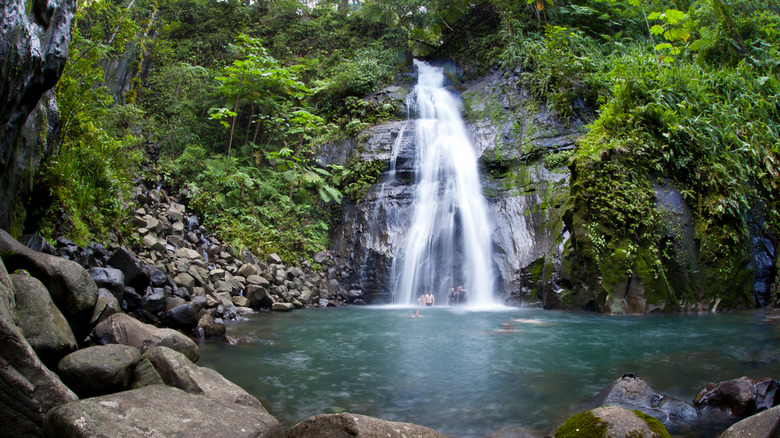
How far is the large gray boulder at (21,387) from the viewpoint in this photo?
9.17 feet

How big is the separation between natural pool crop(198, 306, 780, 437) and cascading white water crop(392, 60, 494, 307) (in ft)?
12.2

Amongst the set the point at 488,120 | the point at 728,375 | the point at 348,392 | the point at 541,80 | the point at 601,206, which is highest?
the point at 541,80

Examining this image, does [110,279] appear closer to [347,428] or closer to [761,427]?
[347,428]

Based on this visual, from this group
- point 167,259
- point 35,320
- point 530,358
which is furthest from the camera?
point 167,259

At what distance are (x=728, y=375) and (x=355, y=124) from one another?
13.7 meters

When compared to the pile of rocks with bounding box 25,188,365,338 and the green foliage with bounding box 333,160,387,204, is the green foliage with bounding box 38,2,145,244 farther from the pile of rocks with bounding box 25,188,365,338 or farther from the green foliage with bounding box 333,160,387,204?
the green foliage with bounding box 333,160,387,204

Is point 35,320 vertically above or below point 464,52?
below

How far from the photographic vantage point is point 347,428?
262 cm

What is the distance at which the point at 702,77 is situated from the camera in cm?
1193

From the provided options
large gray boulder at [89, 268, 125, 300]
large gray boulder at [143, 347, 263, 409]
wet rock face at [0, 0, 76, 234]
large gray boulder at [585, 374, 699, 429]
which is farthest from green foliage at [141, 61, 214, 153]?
large gray boulder at [585, 374, 699, 429]

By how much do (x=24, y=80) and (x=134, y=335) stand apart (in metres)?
2.87

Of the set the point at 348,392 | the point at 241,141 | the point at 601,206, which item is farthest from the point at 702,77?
the point at 241,141

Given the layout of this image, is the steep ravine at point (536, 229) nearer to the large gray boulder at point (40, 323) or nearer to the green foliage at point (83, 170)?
the green foliage at point (83, 170)

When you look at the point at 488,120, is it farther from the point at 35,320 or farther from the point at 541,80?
the point at 35,320
